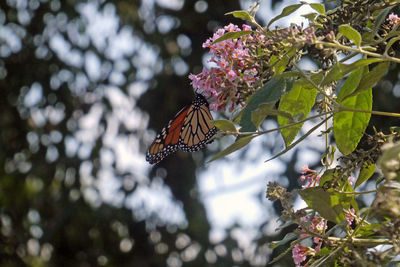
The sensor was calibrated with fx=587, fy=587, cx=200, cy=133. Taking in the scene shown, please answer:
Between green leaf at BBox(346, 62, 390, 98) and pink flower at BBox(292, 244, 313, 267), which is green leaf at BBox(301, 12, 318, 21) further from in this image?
pink flower at BBox(292, 244, 313, 267)

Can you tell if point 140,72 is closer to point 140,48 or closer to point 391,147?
point 140,48

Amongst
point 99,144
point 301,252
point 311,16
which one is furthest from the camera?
point 99,144

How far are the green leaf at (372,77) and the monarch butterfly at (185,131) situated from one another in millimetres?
1088

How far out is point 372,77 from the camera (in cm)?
83

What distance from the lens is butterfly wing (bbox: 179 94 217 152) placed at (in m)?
1.93

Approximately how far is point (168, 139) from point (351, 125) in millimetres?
1135

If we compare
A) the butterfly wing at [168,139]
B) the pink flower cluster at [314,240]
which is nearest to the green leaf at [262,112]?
the pink flower cluster at [314,240]

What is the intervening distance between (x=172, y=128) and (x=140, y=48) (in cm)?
228

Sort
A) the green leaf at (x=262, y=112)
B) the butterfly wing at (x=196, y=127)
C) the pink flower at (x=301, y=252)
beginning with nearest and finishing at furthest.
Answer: the green leaf at (x=262, y=112) → the pink flower at (x=301, y=252) → the butterfly wing at (x=196, y=127)

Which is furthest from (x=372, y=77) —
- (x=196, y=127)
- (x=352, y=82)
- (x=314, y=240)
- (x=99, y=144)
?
(x=99, y=144)

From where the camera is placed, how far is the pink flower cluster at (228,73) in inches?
36.5

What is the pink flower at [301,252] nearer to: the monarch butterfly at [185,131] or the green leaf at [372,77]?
the green leaf at [372,77]

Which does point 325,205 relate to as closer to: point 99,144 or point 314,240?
point 314,240

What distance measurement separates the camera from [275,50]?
0.92 meters
